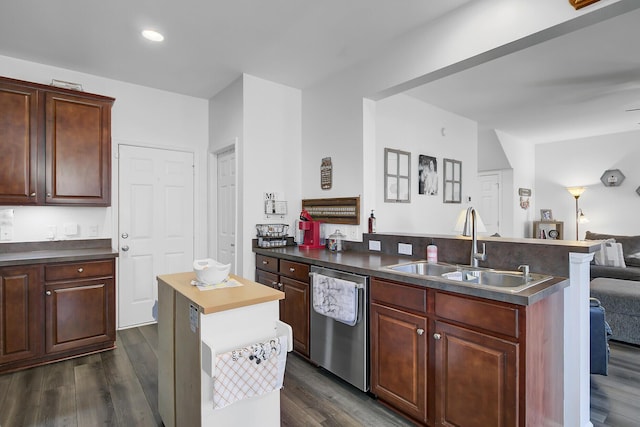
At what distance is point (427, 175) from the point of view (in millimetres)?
4434

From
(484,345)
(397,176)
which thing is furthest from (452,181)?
(484,345)

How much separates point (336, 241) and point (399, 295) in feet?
4.39

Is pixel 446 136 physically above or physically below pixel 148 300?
above

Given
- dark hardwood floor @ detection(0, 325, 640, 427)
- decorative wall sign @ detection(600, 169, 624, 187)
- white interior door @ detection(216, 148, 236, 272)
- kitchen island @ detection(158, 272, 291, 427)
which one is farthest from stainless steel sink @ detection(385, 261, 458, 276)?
decorative wall sign @ detection(600, 169, 624, 187)

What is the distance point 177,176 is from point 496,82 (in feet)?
12.5

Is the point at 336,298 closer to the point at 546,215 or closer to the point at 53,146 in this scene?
the point at 53,146

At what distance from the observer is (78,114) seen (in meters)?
3.20

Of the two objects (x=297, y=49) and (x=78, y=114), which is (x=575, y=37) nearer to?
(x=297, y=49)

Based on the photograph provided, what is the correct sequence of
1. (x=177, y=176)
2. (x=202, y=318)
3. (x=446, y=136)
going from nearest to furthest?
(x=202, y=318) < (x=177, y=176) < (x=446, y=136)

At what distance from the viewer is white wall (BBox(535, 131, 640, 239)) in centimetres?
596

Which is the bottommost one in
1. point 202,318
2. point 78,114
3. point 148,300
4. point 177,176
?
point 148,300

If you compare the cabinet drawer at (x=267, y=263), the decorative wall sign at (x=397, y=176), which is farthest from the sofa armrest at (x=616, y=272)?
the cabinet drawer at (x=267, y=263)

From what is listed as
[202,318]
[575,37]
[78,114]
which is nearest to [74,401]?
[202,318]

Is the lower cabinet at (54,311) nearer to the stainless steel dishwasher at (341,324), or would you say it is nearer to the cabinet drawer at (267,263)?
the cabinet drawer at (267,263)
